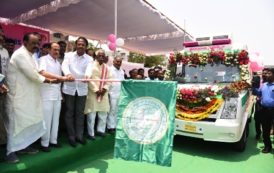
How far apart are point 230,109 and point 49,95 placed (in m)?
3.51

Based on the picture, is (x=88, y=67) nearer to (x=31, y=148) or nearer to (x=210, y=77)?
(x=31, y=148)

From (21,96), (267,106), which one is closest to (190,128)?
(267,106)

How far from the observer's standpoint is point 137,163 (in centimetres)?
498

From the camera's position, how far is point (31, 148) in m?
4.41

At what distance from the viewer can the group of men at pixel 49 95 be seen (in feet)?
12.6

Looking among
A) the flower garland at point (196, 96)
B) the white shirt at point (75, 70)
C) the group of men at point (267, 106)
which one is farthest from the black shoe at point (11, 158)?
the group of men at point (267, 106)

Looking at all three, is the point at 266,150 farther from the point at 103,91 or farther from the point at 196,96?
the point at 103,91

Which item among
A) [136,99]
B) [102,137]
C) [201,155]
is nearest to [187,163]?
[201,155]

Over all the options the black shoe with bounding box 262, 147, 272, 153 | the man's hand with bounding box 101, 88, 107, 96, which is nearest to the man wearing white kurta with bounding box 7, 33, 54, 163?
the man's hand with bounding box 101, 88, 107, 96

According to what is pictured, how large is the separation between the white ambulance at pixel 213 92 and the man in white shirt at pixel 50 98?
8.43 ft

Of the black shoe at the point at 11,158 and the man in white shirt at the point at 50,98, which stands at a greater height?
the man in white shirt at the point at 50,98

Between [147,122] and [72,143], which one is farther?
[72,143]

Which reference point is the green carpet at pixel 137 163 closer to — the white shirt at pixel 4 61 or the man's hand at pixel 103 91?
the man's hand at pixel 103 91

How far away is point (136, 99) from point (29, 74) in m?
1.57
